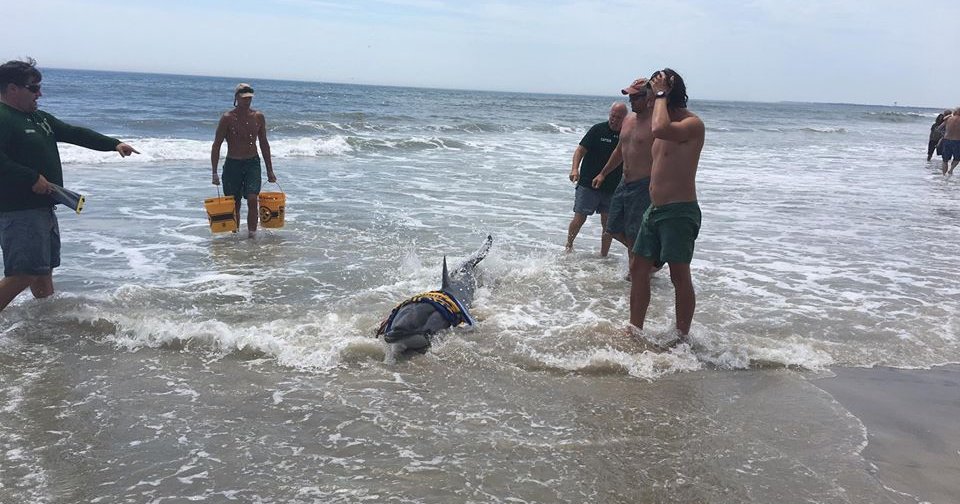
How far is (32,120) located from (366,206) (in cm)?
612

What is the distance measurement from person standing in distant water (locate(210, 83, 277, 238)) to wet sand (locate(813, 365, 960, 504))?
6.42m

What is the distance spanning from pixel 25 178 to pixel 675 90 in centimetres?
447

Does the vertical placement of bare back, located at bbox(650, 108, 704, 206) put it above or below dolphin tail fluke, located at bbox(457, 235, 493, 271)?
above

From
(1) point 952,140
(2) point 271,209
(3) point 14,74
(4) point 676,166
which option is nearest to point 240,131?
(2) point 271,209

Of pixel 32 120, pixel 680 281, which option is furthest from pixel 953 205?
pixel 32 120

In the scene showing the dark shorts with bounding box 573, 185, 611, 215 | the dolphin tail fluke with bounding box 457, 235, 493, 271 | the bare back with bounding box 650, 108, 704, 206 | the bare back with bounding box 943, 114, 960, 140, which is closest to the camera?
the bare back with bounding box 650, 108, 704, 206

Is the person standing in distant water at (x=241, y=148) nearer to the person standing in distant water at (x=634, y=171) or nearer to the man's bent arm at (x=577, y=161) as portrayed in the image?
the man's bent arm at (x=577, y=161)

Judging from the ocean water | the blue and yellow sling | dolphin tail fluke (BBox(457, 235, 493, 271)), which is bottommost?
the ocean water

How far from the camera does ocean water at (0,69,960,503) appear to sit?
3.30 meters

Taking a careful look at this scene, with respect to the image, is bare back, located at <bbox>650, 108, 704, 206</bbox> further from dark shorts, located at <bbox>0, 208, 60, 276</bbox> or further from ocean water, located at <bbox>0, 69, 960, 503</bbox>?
dark shorts, located at <bbox>0, 208, 60, 276</bbox>

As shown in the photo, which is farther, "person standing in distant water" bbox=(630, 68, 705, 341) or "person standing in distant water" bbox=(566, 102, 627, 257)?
"person standing in distant water" bbox=(566, 102, 627, 257)

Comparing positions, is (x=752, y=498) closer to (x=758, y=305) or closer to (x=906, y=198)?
(x=758, y=305)

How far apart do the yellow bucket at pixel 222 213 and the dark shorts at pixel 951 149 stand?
17.9m

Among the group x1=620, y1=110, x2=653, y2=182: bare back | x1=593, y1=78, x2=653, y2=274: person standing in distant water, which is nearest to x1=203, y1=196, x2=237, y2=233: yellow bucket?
x1=593, y1=78, x2=653, y2=274: person standing in distant water
